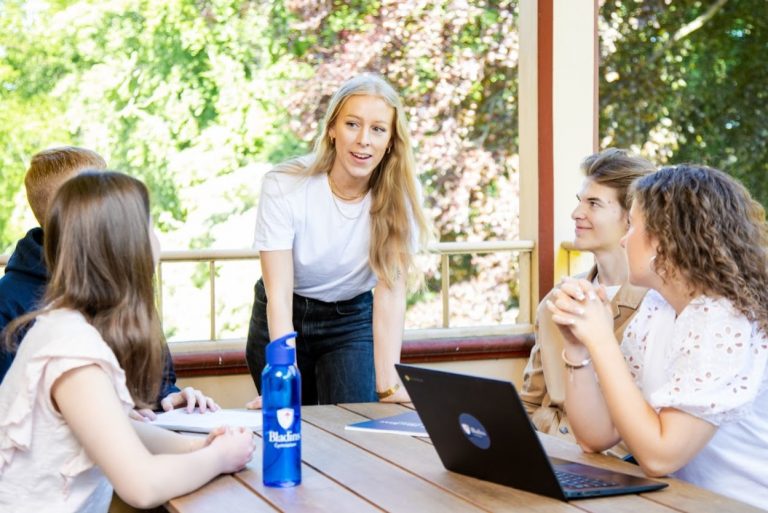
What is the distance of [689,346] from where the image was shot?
1770mm

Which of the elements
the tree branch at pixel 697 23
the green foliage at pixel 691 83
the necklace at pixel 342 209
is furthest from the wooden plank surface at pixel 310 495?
the tree branch at pixel 697 23

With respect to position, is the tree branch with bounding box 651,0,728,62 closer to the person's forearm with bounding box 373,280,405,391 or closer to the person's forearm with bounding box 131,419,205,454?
the person's forearm with bounding box 373,280,405,391

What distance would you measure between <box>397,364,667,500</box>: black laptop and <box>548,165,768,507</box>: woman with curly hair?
0.36 ft

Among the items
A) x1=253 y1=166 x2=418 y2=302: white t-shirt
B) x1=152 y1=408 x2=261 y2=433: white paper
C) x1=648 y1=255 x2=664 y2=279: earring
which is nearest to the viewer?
x1=648 y1=255 x2=664 y2=279: earring

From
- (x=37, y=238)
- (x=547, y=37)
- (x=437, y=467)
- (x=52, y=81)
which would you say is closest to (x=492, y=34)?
(x=52, y=81)

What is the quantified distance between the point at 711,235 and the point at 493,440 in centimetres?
53

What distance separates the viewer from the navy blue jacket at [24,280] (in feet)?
7.75

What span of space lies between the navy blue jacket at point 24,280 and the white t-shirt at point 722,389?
44.6 inches

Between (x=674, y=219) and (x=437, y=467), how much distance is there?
1.90 ft

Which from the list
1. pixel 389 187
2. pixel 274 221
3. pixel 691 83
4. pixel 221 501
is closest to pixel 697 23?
pixel 691 83

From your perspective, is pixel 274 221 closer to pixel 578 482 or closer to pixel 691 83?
pixel 578 482

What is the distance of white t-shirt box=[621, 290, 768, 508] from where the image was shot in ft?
5.68

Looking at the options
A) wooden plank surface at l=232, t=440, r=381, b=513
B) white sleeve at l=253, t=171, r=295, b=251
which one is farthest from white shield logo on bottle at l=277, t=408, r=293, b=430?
white sleeve at l=253, t=171, r=295, b=251

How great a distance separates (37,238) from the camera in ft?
8.00
